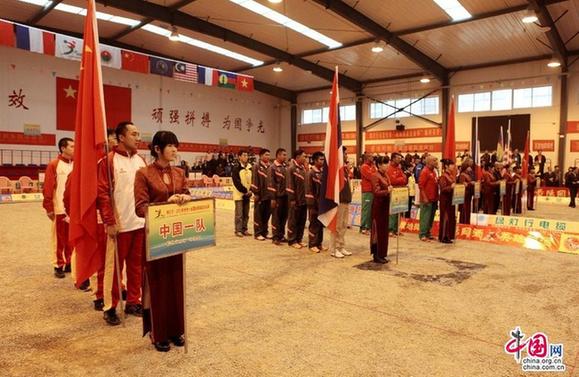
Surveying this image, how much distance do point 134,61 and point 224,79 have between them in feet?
10.0

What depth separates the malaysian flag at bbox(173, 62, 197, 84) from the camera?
1357 cm

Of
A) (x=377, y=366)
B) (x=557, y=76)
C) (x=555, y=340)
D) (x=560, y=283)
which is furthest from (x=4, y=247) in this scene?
(x=557, y=76)

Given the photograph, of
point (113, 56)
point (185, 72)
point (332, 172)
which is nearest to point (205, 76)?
point (185, 72)

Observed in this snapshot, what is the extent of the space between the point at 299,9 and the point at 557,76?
1041 centimetres

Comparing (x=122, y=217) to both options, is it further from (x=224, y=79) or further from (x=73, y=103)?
(x=73, y=103)

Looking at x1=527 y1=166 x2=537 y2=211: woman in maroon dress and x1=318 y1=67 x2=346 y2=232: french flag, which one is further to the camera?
x1=527 y1=166 x2=537 y2=211: woman in maroon dress

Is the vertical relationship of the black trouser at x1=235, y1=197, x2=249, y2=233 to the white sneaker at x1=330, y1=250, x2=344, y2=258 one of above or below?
above

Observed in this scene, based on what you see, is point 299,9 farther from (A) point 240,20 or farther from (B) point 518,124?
(B) point 518,124

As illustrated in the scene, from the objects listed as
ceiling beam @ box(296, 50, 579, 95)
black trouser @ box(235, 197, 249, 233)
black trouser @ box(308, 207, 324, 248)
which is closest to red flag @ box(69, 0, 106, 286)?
black trouser @ box(308, 207, 324, 248)

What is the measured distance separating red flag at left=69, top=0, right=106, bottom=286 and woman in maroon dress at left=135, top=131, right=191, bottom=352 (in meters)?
0.48

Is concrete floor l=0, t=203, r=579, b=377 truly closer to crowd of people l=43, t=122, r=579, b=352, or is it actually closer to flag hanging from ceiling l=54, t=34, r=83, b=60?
crowd of people l=43, t=122, r=579, b=352

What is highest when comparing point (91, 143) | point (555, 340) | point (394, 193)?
point (91, 143)

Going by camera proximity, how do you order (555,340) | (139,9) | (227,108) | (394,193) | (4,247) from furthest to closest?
(227,108), (139,9), (4,247), (394,193), (555,340)

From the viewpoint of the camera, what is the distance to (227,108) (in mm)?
22141
